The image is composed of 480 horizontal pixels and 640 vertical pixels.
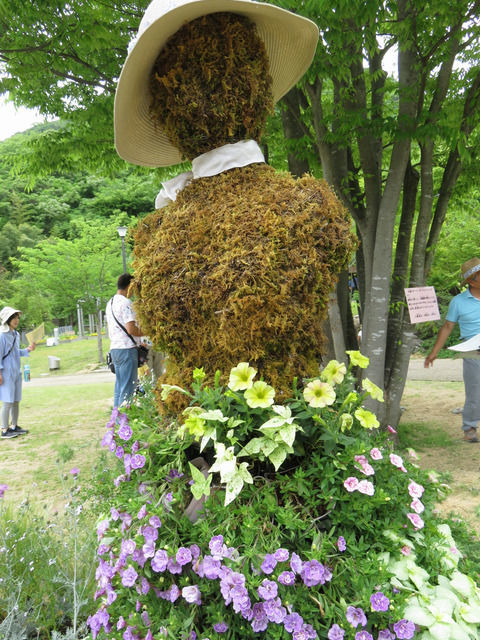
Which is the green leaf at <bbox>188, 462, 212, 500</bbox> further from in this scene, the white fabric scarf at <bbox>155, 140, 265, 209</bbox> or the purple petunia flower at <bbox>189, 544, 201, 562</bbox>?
the white fabric scarf at <bbox>155, 140, 265, 209</bbox>

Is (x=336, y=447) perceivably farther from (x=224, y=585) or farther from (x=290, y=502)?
(x=224, y=585)

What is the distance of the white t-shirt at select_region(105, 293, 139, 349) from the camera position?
396 centimetres

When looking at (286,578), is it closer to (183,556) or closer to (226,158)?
(183,556)

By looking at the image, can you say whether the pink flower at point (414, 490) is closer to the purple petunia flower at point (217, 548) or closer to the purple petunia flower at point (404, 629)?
the purple petunia flower at point (404, 629)

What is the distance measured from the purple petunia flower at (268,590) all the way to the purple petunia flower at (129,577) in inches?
15.5

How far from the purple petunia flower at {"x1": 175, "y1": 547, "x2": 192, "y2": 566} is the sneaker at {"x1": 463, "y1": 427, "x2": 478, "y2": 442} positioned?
4.10 m

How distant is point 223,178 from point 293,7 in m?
1.75

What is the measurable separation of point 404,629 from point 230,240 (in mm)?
1204

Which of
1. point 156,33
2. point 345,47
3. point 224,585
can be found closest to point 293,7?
point 345,47

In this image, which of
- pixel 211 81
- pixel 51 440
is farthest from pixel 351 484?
pixel 51 440

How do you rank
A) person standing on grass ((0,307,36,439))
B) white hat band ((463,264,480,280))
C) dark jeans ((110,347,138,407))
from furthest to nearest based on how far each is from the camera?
person standing on grass ((0,307,36,439)), dark jeans ((110,347,138,407)), white hat band ((463,264,480,280))

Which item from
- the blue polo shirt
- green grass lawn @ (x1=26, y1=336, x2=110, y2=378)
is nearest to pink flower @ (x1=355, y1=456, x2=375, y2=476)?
the blue polo shirt

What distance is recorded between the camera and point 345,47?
3.16 meters

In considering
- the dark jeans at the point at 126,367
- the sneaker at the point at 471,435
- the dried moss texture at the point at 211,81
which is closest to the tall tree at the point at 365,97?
the sneaker at the point at 471,435
